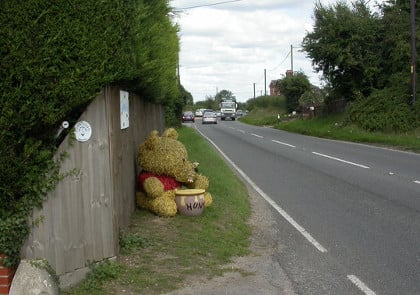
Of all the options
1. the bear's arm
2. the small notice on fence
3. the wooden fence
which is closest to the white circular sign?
the wooden fence

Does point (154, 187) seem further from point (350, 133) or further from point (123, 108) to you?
point (350, 133)

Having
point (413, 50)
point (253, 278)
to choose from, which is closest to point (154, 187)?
point (253, 278)

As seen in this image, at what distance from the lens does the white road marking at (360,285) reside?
513 cm

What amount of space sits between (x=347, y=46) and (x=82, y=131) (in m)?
32.0

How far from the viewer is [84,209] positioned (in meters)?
5.21

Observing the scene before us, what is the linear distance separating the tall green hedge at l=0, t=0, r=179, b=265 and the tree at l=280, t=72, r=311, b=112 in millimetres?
56146

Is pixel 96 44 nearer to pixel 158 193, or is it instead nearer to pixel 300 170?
pixel 158 193

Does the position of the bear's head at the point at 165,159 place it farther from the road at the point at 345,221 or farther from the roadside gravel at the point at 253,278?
the road at the point at 345,221

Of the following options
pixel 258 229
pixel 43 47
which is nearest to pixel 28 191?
pixel 43 47

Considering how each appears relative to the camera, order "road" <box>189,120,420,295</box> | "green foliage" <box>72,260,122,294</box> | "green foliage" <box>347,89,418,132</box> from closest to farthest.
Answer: "green foliage" <box>72,260,122,294</box>, "road" <box>189,120,420,295</box>, "green foliage" <box>347,89,418,132</box>

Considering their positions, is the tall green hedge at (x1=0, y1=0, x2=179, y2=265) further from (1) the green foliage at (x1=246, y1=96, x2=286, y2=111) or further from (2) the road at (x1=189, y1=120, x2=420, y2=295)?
(1) the green foliage at (x1=246, y1=96, x2=286, y2=111)

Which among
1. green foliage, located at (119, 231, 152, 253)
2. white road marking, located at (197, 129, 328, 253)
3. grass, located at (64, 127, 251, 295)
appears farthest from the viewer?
white road marking, located at (197, 129, 328, 253)

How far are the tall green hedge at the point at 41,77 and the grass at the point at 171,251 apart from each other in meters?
1.01

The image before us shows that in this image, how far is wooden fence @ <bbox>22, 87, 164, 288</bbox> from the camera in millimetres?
5023
